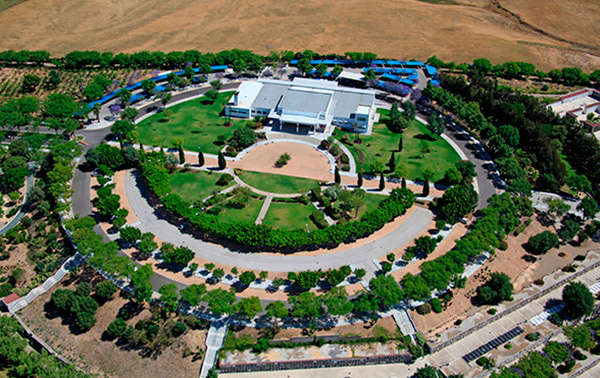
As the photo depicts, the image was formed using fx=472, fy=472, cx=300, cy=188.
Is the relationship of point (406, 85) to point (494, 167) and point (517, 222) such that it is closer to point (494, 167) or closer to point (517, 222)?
point (494, 167)

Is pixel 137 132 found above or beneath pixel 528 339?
above

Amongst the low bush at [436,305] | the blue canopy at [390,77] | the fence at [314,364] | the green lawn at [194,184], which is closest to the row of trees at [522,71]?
the blue canopy at [390,77]

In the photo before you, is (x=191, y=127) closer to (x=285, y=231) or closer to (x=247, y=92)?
(x=247, y=92)

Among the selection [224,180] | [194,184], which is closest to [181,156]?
[194,184]

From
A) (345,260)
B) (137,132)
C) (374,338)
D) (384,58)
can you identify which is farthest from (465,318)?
(384,58)

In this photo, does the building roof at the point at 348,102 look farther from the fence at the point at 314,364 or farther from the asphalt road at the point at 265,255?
the fence at the point at 314,364

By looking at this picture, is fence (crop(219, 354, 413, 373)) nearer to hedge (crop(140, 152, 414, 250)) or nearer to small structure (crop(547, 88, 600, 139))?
hedge (crop(140, 152, 414, 250))
